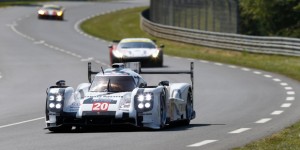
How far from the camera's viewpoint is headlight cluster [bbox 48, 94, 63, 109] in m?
17.5

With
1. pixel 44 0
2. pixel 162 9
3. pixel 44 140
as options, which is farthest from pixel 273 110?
pixel 44 0

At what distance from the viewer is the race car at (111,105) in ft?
55.9

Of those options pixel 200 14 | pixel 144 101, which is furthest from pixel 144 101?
pixel 200 14

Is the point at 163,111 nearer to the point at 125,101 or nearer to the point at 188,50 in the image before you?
the point at 125,101

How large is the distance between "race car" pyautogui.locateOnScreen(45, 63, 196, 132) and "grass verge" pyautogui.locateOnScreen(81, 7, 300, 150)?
2.23 m

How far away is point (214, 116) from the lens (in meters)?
21.1

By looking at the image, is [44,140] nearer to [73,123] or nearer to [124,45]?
[73,123]

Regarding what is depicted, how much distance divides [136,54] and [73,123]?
26200mm

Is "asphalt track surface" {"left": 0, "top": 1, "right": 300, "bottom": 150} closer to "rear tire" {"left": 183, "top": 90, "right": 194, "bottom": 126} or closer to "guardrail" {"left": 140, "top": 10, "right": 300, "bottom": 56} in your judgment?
"rear tire" {"left": 183, "top": 90, "right": 194, "bottom": 126}

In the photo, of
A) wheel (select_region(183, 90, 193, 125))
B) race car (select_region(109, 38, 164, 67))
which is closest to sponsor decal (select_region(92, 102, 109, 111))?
wheel (select_region(183, 90, 193, 125))

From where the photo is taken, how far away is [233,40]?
53.7 metres

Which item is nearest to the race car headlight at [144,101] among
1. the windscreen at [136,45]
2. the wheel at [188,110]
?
the wheel at [188,110]

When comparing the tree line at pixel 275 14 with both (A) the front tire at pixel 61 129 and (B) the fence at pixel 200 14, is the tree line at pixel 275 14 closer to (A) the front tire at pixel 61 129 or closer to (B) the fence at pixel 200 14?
(B) the fence at pixel 200 14

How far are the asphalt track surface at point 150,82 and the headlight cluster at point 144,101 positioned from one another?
44cm
